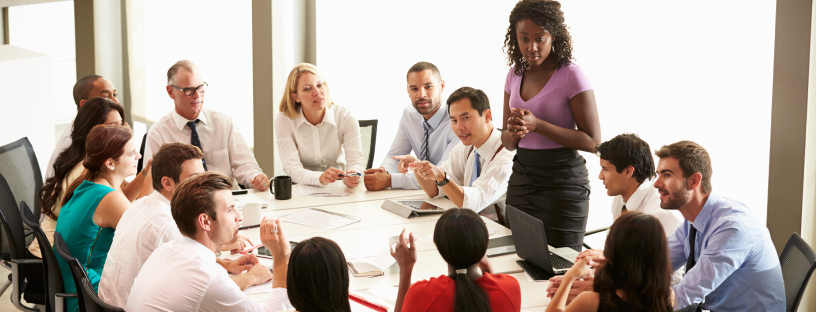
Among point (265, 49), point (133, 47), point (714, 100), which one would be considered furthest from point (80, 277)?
point (133, 47)

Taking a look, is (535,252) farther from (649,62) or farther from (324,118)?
(324,118)

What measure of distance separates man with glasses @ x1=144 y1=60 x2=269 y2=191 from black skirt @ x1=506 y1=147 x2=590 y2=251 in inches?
57.8

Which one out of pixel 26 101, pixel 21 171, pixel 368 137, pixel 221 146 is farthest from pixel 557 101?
pixel 26 101

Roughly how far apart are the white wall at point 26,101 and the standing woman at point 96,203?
3610 millimetres

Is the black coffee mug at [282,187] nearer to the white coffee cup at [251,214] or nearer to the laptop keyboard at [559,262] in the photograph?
the white coffee cup at [251,214]

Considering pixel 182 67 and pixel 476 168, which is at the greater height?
pixel 182 67

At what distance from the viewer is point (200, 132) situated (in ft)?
12.5

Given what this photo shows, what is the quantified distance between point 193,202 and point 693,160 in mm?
1537

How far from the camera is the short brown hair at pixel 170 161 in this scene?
7.37 feet

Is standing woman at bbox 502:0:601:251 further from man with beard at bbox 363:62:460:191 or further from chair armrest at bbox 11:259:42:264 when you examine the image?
chair armrest at bbox 11:259:42:264

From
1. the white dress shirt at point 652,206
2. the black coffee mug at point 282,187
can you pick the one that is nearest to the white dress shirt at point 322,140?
the black coffee mug at point 282,187

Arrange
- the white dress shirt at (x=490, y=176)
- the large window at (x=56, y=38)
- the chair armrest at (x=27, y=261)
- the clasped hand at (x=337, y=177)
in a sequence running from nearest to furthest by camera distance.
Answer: the chair armrest at (x=27, y=261)
the white dress shirt at (x=490, y=176)
the clasped hand at (x=337, y=177)
the large window at (x=56, y=38)

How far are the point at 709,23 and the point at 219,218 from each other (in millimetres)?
2697

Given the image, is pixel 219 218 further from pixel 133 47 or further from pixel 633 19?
pixel 133 47
